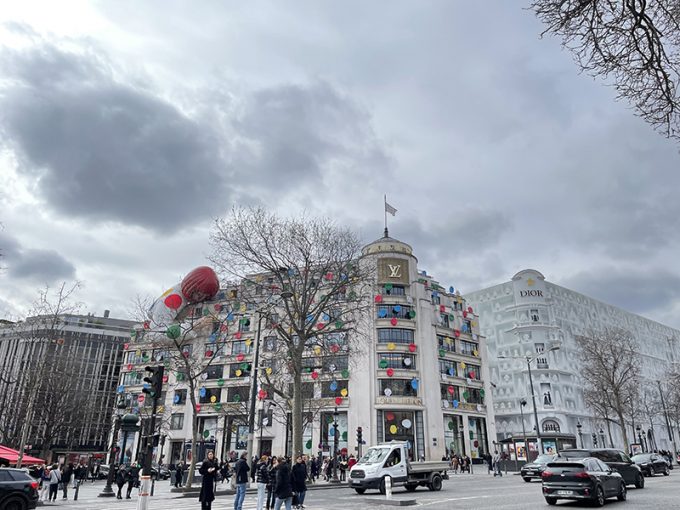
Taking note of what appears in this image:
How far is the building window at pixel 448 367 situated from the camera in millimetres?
52522

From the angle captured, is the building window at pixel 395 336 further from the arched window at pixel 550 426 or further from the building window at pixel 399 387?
the arched window at pixel 550 426

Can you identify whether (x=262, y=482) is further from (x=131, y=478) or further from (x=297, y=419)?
(x=131, y=478)

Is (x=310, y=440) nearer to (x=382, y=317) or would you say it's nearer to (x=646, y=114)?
(x=382, y=317)

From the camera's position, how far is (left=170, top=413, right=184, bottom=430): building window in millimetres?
55438

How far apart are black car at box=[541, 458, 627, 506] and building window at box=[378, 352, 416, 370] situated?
3519 centimetres

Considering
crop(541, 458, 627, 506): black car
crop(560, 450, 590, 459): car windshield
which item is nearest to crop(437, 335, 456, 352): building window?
crop(560, 450, 590, 459): car windshield

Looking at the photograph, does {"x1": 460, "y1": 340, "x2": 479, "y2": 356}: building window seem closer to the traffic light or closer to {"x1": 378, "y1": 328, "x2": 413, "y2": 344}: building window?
{"x1": 378, "y1": 328, "x2": 413, "y2": 344}: building window

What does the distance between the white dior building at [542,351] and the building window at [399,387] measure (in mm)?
18075

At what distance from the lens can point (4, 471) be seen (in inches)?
570

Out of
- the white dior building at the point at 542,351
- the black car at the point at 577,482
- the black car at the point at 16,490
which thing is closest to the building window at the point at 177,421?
the white dior building at the point at 542,351

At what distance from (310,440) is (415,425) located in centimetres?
1084

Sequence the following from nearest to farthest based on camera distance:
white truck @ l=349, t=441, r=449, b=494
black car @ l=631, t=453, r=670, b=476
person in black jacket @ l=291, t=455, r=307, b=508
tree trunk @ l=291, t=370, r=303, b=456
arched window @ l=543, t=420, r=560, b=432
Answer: person in black jacket @ l=291, t=455, r=307, b=508, white truck @ l=349, t=441, r=449, b=494, tree trunk @ l=291, t=370, r=303, b=456, black car @ l=631, t=453, r=670, b=476, arched window @ l=543, t=420, r=560, b=432

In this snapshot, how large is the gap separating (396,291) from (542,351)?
1994 centimetres

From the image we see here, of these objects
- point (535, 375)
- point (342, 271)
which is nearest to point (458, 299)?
point (535, 375)
